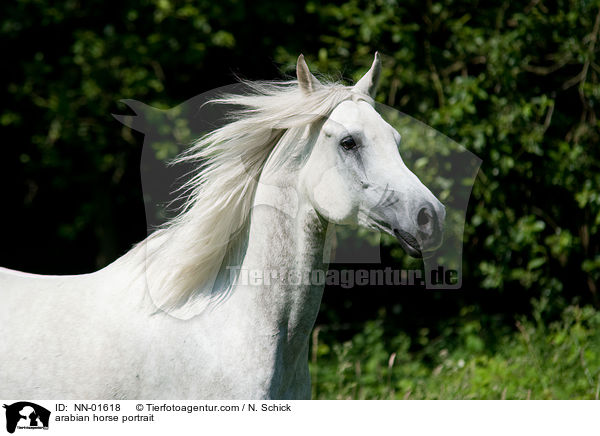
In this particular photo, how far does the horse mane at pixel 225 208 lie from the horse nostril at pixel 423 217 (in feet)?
1.66

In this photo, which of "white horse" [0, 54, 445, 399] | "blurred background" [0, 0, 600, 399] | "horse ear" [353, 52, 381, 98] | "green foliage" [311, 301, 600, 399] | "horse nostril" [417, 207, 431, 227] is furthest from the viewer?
"blurred background" [0, 0, 600, 399]

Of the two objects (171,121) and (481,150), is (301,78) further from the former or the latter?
(171,121)

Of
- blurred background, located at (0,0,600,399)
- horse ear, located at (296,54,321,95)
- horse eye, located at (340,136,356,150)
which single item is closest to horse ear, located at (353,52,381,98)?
horse ear, located at (296,54,321,95)

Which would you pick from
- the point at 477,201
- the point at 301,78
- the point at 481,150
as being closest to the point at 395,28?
the point at 481,150

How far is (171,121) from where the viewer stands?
18.5ft

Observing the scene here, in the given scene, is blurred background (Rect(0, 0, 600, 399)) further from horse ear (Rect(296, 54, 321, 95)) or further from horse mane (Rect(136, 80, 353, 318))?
horse ear (Rect(296, 54, 321, 95))

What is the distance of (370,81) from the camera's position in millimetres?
2334

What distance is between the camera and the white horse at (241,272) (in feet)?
6.78

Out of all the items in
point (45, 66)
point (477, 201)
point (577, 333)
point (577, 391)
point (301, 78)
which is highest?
point (45, 66)

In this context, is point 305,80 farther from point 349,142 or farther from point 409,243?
point 409,243

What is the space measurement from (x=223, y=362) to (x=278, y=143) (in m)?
0.79

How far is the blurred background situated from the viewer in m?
4.75

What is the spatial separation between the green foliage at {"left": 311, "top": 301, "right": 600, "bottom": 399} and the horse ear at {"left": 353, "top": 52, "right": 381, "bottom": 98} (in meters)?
1.65

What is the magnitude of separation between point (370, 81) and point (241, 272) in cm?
86
